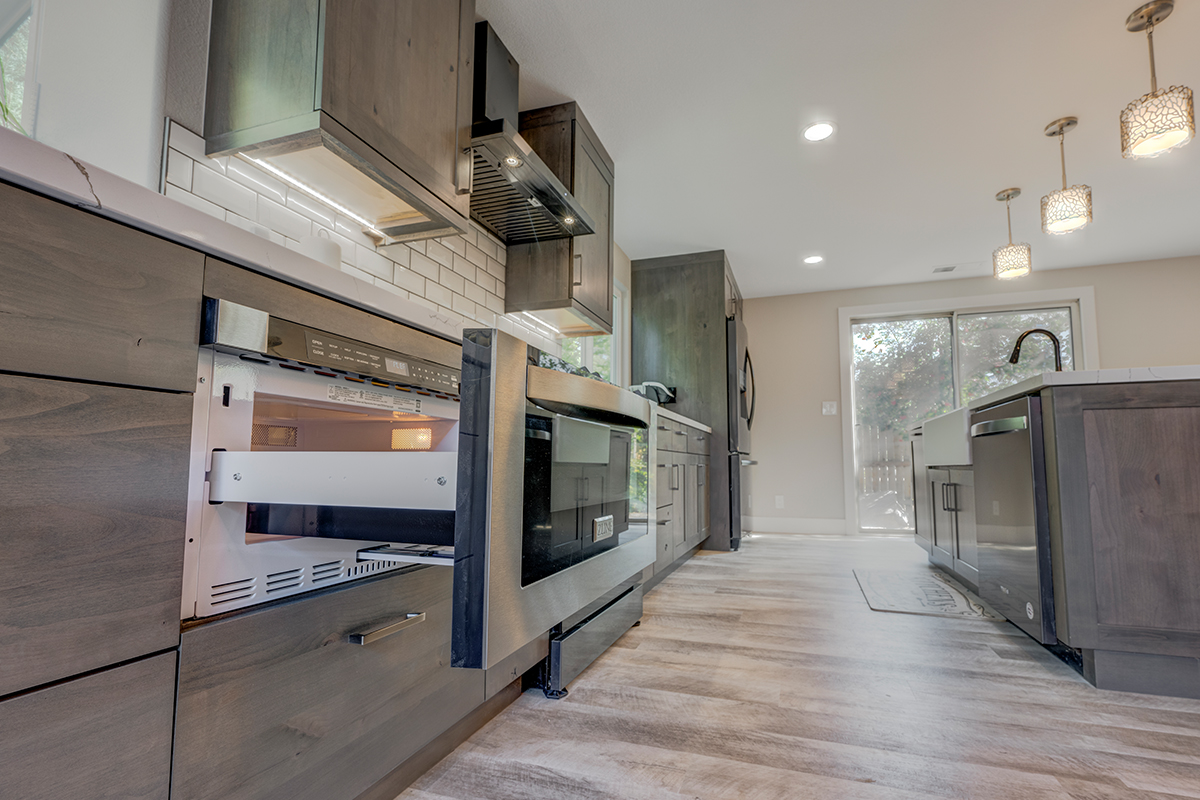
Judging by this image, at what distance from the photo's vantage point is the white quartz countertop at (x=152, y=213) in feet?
1.72

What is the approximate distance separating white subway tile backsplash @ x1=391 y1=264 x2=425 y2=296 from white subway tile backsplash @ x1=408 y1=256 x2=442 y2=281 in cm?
2

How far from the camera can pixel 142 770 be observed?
60 cm

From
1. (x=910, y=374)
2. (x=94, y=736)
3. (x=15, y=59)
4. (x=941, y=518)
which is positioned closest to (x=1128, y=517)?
(x=941, y=518)

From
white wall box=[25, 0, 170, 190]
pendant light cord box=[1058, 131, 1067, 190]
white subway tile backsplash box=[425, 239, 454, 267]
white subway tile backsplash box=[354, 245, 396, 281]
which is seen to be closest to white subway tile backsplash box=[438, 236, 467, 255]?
white subway tile backsplash box=[425, 239, 454, 267]

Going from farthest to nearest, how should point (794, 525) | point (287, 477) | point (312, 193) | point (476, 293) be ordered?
point (794, 525)
point (476, 293)
point (312, 193)
point (287, 477)

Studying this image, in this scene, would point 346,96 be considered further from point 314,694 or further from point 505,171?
point 314,694

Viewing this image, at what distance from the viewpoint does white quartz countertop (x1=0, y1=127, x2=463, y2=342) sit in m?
0.52

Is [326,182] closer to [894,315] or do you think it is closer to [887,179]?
[887,179]

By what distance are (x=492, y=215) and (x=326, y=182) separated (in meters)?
0.91

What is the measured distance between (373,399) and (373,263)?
3.07 feet

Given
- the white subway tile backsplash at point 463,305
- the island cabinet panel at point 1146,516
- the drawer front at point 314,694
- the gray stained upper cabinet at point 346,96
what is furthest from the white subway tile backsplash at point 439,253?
the island cabinet panel at point 1146,516

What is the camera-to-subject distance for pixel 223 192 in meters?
1.35

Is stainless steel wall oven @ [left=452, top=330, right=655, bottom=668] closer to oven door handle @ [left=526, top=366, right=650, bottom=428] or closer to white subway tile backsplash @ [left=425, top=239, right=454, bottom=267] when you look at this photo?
oven door handle @ [left=526, top=366, right=650, bottom=428]

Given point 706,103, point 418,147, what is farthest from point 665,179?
point 418,147
